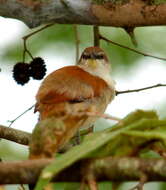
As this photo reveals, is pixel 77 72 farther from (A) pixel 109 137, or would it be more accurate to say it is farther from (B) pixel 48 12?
(A) pixel 109 137

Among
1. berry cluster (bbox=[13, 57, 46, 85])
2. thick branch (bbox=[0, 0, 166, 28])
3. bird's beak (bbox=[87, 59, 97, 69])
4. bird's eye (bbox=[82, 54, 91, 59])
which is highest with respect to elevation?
thick branch (bbox=[0, 0, 166, 28])

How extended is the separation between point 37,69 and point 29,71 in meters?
0.04

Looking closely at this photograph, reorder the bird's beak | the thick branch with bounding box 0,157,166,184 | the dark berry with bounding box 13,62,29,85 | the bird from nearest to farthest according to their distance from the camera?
the thick branch with bounding box 0,157,166,184 → the bird → the dark berry with bounding box 13,62,29,85 → the bird's beak

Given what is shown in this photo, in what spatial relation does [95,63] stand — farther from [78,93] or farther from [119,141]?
[119,141]

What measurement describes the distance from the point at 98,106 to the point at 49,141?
151 centimetres

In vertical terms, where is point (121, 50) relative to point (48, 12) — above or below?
below

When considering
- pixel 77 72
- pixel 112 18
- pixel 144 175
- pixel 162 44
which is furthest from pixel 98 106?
pixel 144 175

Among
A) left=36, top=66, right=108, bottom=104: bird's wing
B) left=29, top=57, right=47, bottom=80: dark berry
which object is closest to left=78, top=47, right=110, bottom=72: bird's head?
left=36, top=66, right=108, bottom=104: bird's wing

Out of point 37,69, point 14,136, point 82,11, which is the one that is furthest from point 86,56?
point 82,11

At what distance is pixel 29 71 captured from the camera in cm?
314

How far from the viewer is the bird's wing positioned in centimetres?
288

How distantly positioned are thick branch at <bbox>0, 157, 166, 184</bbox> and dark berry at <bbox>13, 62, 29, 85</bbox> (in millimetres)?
1626

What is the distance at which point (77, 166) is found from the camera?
1531mm

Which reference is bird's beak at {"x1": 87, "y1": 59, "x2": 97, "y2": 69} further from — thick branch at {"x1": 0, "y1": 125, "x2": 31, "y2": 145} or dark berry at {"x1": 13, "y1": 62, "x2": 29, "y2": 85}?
thick branch at {"x1": 0, "y1": 125, "x2": 31, "y2": 145}
